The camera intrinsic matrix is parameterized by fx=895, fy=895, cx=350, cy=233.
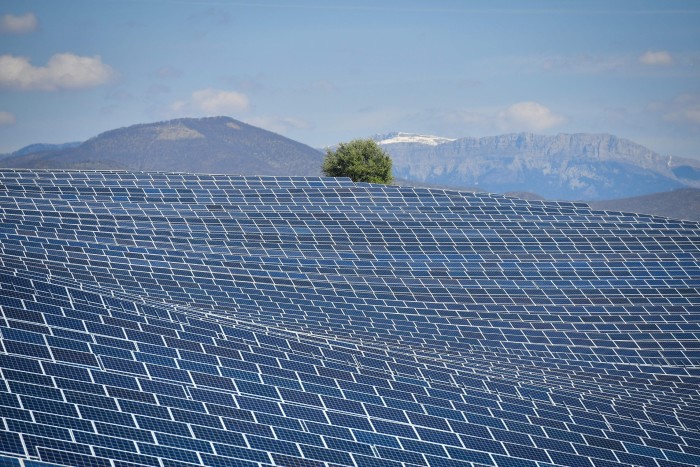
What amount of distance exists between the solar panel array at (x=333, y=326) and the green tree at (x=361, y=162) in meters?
53.3

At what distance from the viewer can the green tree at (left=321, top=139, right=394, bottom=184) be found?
131750mm

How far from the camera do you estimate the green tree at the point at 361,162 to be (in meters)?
132

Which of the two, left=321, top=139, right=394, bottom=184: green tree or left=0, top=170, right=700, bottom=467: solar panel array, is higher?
left=0, top=170, right=700, bottom=467: solar panel array

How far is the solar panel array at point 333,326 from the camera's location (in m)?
36.4

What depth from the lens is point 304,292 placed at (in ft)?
206

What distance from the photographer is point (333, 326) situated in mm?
57719

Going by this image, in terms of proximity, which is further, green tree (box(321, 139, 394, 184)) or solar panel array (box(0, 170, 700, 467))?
green tree (box(321, 139, 394, 184))

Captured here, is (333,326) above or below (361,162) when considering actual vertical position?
above

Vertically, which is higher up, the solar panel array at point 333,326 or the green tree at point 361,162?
the solar panel array at point 333,326

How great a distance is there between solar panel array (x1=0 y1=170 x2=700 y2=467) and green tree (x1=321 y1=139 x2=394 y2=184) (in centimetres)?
5330

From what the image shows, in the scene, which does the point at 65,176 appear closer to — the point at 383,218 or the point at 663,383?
the point at 383,218

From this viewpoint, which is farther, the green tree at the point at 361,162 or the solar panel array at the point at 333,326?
the green tree at the point at 361,162

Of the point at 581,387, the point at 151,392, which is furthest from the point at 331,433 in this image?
the point at 581,387

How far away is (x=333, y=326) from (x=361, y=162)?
77005 millimetres
